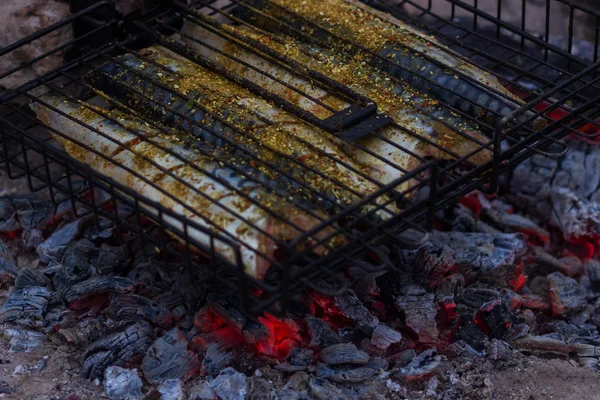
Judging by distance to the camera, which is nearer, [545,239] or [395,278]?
[395,278]

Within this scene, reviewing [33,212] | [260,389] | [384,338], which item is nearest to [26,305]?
[33,212]

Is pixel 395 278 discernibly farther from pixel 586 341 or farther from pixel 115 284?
pixel 115 284

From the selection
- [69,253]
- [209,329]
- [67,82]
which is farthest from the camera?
[67,82]

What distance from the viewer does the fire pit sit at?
14.3 feet

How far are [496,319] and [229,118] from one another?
5.26 ft

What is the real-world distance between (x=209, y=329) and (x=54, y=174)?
184cm

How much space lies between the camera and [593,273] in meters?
5.54

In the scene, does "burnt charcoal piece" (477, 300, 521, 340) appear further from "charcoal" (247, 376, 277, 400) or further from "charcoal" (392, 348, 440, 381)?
"charcoal" (247, 376, 277, 400)

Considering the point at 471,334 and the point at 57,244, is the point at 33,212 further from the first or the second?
the point at 471,334

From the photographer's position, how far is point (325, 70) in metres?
5.18

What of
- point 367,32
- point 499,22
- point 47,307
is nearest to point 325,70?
point 367,32

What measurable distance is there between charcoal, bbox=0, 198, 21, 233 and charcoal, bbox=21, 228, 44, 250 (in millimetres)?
97

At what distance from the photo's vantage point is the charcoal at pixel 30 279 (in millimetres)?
5066

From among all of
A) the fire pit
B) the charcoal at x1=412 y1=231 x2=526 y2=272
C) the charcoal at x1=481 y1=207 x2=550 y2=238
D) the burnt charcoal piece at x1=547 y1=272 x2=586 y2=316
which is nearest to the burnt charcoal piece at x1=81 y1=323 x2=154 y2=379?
the fire pit
